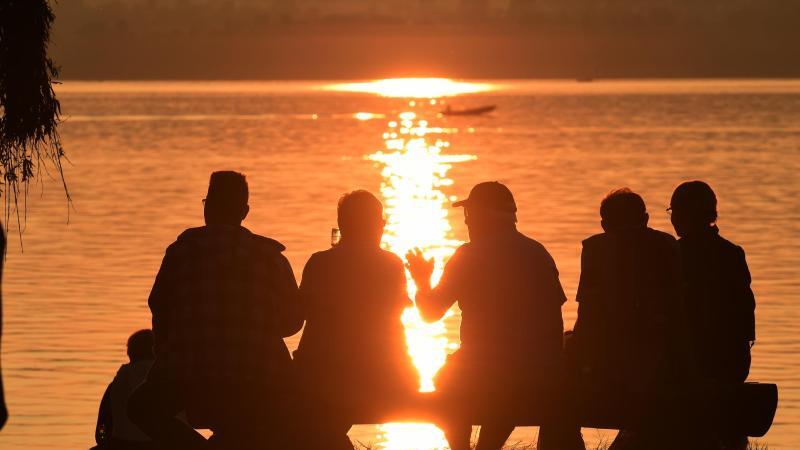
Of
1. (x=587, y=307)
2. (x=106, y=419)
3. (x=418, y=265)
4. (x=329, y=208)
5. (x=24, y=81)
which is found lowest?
(x=329, y=208)

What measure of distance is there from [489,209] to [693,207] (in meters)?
1.17

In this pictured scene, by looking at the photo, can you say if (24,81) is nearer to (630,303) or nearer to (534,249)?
(534,249)

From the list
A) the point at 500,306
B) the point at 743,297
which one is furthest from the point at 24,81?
the point at 743,297

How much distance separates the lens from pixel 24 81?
414 inches

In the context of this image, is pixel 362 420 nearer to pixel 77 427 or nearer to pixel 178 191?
pixel 77 427

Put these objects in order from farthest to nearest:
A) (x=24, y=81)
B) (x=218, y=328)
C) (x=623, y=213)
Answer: (x=24, y=81)
(x=623, y=213)
(x=218, y=328)

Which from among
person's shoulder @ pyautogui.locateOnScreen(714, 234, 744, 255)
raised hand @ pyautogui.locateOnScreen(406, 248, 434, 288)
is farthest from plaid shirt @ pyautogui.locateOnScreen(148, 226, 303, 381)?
person's shoulder @ pyautogui.locateOnScreen(714, 234, 744, 255)

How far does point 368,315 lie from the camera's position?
8305 millimetres

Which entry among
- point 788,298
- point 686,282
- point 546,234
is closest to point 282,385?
point 686,282

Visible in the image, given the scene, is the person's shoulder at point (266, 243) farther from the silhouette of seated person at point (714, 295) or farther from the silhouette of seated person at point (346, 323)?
the silhouette of seated person at point (714, 295)

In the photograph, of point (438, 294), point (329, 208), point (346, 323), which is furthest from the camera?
point (329, 208)

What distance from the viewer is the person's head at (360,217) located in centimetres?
816

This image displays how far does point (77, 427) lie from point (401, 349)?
269 inches

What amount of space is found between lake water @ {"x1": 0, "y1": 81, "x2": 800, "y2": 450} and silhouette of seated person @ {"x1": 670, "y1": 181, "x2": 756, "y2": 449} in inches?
179
